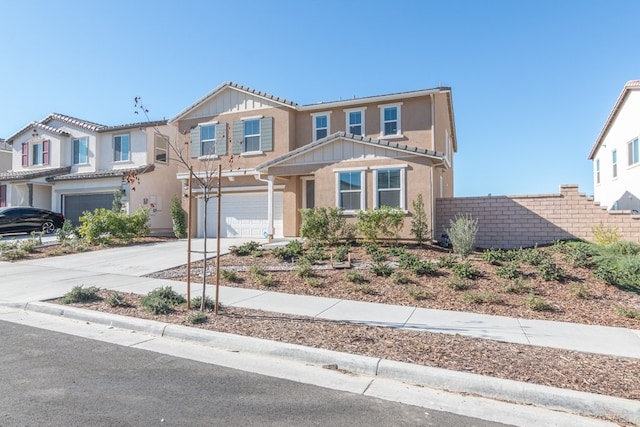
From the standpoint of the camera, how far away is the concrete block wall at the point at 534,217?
47.4 ft

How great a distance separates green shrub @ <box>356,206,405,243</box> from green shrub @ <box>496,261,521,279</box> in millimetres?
4668

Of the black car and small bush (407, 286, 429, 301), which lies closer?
small bush (407, 286, 429, 301)

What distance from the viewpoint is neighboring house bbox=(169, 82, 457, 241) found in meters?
14.8

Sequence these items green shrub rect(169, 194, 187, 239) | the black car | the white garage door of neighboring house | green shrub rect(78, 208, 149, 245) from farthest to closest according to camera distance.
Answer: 1. the white garage door of neighboring house
2. the black car
3. green shrub rect(169, 194, 187, 239)
4. green shrub rect(78, 208, 149, 245)

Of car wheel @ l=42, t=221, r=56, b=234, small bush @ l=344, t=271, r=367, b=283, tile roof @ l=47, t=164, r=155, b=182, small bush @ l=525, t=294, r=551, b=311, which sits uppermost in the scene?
tile roof @ l=47, t=164, r=155, b=182

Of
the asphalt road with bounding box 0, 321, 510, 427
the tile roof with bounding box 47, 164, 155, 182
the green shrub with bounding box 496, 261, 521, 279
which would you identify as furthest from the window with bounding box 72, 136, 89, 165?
the green shrub with bounding box 496, 261, 521, 279

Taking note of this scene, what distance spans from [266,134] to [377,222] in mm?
7922

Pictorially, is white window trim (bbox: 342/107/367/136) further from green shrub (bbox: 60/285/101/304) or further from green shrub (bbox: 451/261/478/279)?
green shrub (bbox: 60/285/101/304)

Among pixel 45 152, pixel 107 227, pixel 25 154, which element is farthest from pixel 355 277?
pixel 25 154

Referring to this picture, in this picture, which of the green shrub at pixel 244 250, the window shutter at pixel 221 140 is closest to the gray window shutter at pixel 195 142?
the window shutter at pixel 221 140

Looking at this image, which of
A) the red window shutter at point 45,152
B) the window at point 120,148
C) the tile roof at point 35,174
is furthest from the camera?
the red window shutter at point 45,152

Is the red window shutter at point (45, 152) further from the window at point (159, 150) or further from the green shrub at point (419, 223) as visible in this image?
the green shrub at point (419, 223)

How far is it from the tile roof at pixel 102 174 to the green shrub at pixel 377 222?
12.9 metres

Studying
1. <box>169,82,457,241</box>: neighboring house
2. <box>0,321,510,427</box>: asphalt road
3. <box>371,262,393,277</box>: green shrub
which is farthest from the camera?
<box>169,82,457,241</box>: neighboring house
